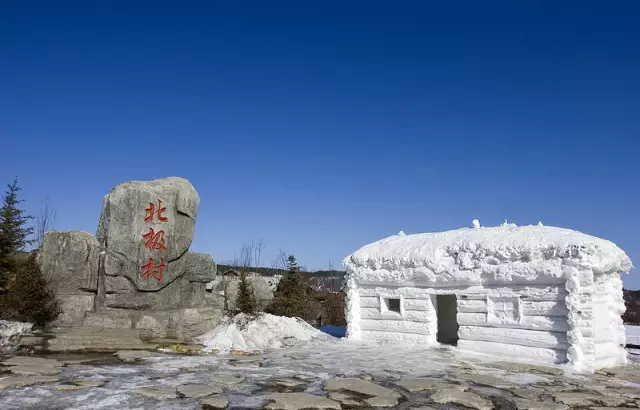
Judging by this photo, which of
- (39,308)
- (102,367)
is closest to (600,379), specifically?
(102,367)

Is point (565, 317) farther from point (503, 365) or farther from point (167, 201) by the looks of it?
point (167, 201)

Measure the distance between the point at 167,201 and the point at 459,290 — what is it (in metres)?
8.46

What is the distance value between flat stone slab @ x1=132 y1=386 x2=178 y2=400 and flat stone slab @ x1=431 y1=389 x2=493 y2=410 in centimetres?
403

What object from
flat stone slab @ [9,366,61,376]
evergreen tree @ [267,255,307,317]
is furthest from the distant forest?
flat stone slab @ [9,366,61,376]

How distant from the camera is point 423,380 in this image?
950 cm

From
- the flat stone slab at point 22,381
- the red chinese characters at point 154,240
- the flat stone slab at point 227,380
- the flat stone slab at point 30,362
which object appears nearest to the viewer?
the flat stone slab at point 22,381

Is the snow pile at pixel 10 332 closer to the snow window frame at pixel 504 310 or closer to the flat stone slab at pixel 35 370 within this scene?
the flat stone slab at pixel 35 370

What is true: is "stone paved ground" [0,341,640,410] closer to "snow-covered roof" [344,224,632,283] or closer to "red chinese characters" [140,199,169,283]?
"snow-covered roof" [344,224,632,283]

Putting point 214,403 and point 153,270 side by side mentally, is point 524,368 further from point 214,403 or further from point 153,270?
point 153,270

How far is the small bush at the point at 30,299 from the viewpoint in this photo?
12562 mm

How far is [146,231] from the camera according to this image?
14453mm

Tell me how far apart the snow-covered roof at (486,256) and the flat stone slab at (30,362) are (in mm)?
8313

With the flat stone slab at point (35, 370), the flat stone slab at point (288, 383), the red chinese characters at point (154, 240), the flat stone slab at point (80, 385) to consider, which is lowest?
the flat stone slab at point (288, 383)

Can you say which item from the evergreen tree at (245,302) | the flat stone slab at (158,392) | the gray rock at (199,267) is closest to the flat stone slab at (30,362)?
the flat stone slab at (158,392)
